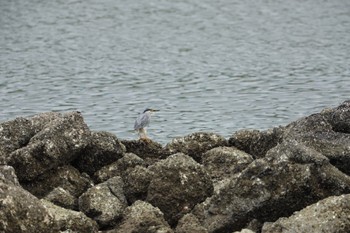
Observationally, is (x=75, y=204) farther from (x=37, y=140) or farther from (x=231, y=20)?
(x=231, y=20)

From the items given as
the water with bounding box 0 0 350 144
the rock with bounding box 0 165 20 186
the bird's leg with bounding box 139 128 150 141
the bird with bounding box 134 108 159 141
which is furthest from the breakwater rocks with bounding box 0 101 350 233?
the water with bounding box 0 0 350 144

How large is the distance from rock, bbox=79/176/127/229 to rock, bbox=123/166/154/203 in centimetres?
26

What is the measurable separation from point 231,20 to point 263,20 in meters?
1.38

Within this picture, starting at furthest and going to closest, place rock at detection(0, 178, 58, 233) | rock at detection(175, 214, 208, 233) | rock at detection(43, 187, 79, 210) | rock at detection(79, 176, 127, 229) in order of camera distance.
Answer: rock at detection(43, 187, 79, 210) → rock at detection(79, 176, 127, 229) → rock at detection(175, 214, 208, 233) → rock at detection(0, 178, 58, 233)

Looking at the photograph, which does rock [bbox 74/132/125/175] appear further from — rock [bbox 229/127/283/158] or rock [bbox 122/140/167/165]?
rock [bbox 229/127/283/158]

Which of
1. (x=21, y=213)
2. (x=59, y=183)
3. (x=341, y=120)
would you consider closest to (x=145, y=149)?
(x=59, y=183)

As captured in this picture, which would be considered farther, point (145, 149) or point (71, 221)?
point (145, 149)

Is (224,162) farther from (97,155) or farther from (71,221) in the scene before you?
(71,221)

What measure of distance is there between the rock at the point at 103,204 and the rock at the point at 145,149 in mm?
2269

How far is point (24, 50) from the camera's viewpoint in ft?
128

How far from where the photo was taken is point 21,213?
37.1 feet

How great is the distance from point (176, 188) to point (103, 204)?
3.09ft

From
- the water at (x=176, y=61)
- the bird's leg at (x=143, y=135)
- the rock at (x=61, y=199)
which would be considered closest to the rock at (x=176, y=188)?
the rock at (x=61, y=199)

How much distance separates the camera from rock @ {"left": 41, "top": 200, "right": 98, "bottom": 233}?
12.3 m
